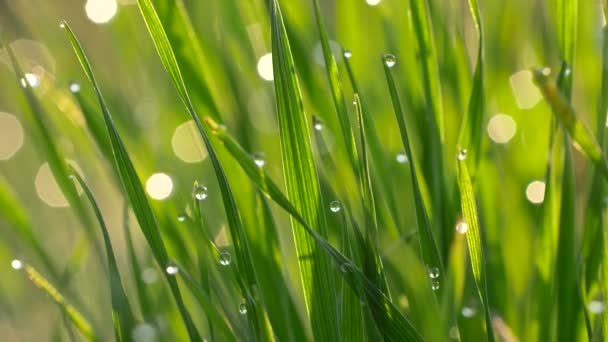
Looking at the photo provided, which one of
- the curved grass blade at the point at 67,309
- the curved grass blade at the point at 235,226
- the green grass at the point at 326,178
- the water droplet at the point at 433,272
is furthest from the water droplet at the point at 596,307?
the curved grass blade at the point at 67,309

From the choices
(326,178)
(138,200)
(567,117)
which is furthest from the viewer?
(326,178)

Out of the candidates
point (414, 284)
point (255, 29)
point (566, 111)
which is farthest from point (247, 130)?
point (566, 111)

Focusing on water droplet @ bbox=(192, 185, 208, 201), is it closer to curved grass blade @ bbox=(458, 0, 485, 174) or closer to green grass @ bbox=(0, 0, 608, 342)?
green grass @ bbox=(0, 0, 608, 342)

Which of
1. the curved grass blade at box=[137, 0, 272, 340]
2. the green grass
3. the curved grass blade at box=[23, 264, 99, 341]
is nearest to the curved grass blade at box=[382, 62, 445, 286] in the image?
the green grass

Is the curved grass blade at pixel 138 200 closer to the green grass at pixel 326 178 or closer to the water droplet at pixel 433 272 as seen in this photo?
the green grass at pixel 326 178

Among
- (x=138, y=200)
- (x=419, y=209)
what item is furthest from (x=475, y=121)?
(x=138, y=200)

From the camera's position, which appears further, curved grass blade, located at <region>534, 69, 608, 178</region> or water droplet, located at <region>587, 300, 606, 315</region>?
water droplet, located at <region>587, 300, 606, 315</region>

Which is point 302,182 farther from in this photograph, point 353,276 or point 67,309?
point 67,309
